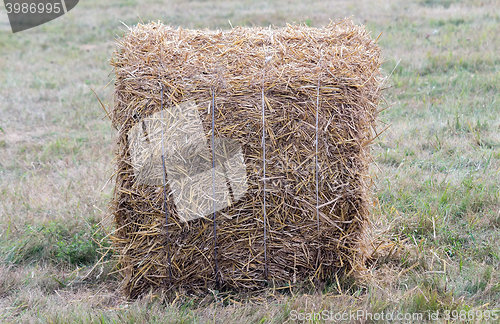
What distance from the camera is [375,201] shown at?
4.23 meters

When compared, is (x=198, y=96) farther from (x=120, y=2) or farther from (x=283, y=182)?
(x=120, y=2)

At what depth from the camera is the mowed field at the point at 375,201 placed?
3.02 metres

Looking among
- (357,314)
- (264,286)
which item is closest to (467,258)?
(357,314)

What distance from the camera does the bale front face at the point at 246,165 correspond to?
10.0 feet

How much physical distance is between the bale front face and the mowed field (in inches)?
11.1

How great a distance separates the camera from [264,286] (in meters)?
3.33

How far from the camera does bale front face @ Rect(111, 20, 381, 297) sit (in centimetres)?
306

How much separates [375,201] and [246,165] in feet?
5.70

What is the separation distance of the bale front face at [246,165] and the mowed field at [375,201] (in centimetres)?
28

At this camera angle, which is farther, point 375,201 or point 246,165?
point 375,201

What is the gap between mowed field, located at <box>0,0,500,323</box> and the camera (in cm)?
302

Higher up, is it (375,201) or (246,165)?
(246,165)

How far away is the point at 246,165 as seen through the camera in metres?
3.10

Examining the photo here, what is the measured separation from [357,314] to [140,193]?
1732mm
